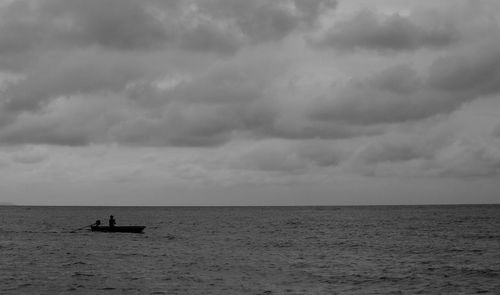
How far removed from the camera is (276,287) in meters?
37.1

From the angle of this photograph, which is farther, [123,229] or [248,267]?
[123,229]

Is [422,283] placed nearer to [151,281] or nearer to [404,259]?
[404,259]

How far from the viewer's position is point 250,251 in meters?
60.1

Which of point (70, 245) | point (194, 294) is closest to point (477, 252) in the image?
point (194, 294)

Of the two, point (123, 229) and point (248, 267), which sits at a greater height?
point (123, 229)

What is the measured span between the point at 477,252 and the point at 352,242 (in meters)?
17.9

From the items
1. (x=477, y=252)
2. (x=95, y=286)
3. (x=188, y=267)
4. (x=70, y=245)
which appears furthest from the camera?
(x=70, y=245)

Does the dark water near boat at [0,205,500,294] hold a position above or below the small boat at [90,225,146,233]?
below

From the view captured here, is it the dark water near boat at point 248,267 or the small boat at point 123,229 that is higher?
the small boat at point 123,229

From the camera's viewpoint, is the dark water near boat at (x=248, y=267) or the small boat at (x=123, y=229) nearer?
the dark water near boat at (x=248, y=267)

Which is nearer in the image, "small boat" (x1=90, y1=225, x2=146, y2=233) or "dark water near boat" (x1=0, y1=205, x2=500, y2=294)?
"dark water near boat" (x1=0, y1=205, x2=500, y2=294)

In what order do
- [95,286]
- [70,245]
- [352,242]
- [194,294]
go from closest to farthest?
[194,294], [95,286], [70,245], [352,242]

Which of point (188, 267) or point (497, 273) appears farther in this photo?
point (188, 267)

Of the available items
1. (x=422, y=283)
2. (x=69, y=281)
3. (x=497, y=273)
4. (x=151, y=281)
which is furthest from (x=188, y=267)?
(x=497, y=273)
